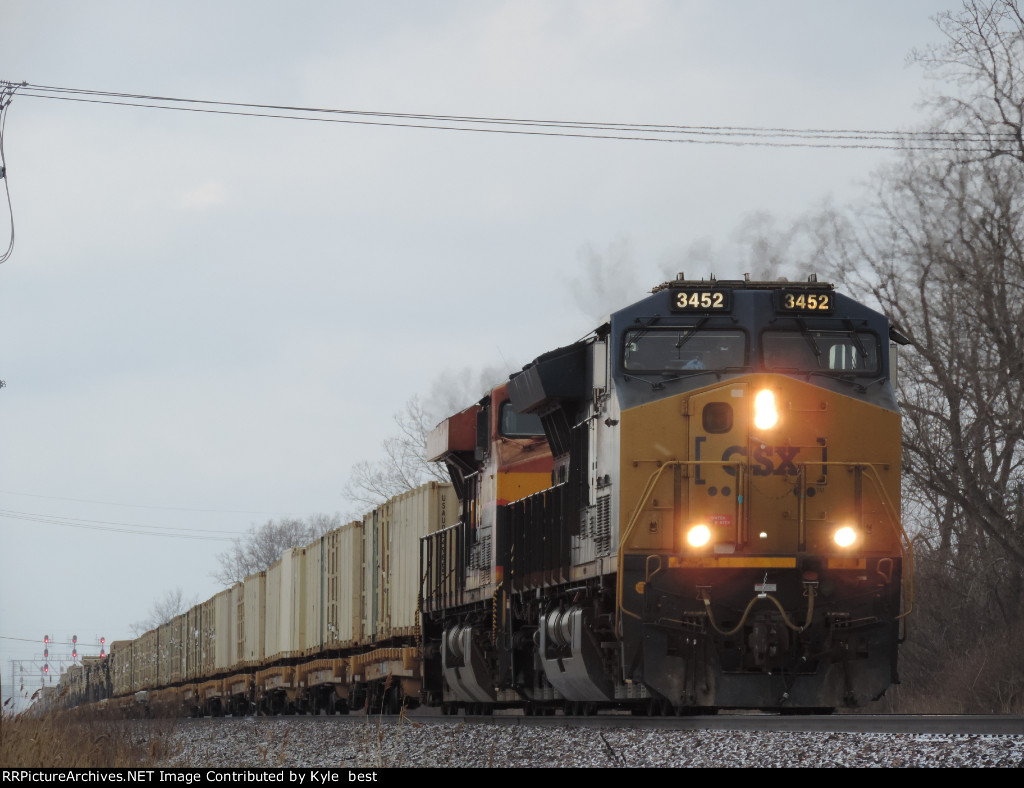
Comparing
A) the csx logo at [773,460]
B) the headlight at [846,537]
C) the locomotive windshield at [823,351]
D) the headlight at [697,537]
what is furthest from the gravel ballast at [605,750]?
the locomotive windshield at [823,351]

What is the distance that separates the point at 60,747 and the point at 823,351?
7.25 metres

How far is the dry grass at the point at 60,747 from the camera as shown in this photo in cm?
958

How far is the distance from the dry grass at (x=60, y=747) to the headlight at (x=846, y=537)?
19.5ft

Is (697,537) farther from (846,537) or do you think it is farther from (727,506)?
(846,537)

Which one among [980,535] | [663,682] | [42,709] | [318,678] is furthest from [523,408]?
[980,535]

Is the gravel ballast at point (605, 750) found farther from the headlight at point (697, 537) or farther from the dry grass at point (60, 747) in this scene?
the headlight at point (697, 537)

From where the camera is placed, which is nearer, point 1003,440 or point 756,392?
point 756,392

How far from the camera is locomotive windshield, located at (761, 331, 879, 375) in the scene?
11.3 meters

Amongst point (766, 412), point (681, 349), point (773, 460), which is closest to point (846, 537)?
point (773, 460)

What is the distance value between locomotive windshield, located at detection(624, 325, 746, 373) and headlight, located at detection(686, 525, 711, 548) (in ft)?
4.62

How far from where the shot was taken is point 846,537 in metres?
10.9
